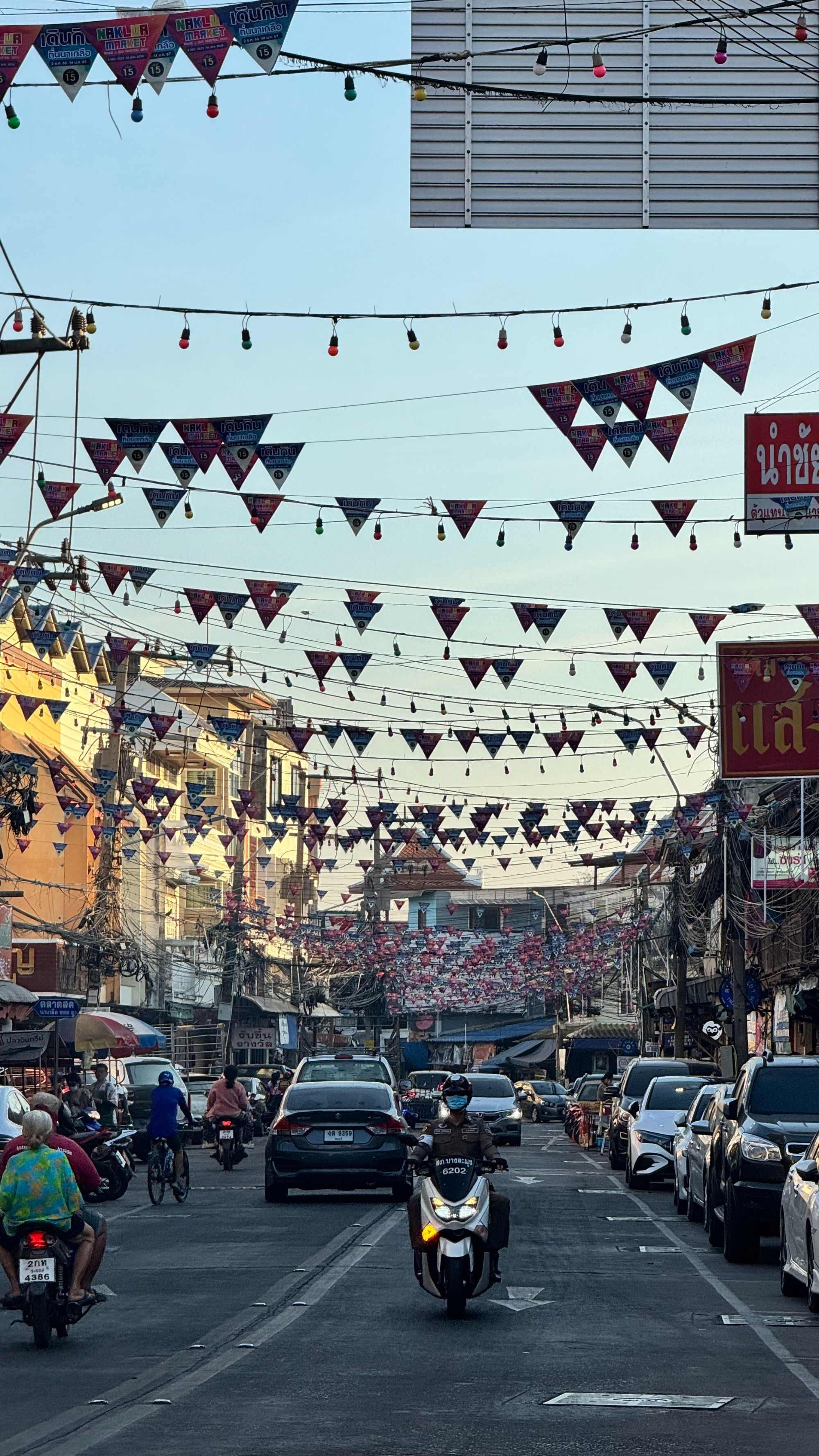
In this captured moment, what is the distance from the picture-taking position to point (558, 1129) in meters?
71.8

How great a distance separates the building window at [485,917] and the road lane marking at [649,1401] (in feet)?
355

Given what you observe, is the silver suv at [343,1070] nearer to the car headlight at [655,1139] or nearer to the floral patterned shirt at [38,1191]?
the car headlight at [655,1139]

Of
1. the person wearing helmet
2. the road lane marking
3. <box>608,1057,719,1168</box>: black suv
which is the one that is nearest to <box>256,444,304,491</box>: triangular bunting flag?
the person wearing helmet

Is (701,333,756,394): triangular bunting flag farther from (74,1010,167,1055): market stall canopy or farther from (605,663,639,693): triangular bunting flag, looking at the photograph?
(74,1010,167,1055): market stall canopy

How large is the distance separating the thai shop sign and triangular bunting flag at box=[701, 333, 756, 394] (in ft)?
77.3

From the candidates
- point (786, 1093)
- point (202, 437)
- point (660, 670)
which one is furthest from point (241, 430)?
point (660, 670)

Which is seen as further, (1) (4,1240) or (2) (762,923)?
(2) (762,923)

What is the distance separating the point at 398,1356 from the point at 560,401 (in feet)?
35.0

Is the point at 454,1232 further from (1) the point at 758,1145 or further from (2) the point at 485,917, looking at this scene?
(2) the point at 485,917

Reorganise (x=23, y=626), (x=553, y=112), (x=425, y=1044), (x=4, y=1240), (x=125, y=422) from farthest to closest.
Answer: (x=425, y=1044), (x=23, y=626), (x=125, y=422), (x=553, y=112), (x=4, y=1240)

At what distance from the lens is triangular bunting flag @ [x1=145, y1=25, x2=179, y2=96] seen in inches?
537

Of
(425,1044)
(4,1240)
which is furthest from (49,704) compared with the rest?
(425,1044)

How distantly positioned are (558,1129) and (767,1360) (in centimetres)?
6130

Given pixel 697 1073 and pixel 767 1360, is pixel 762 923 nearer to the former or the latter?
pixel 697 1073
